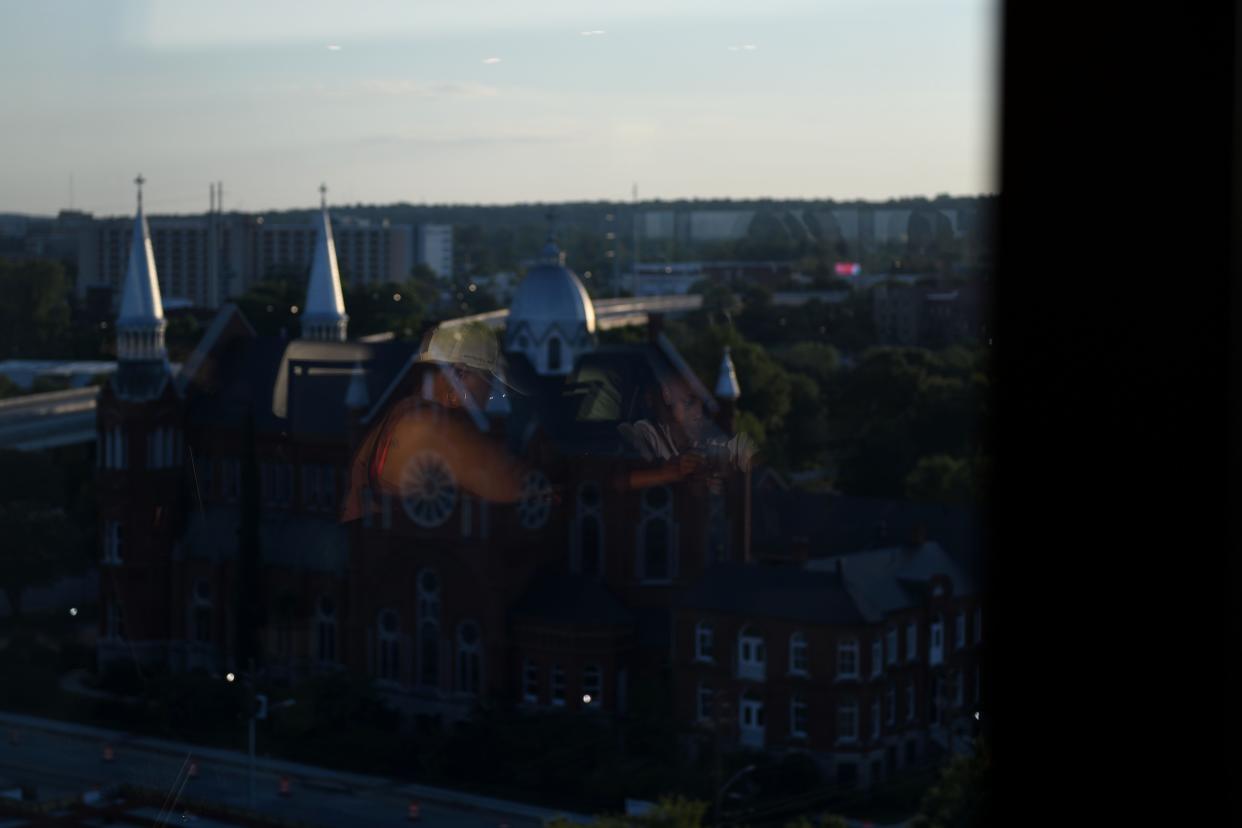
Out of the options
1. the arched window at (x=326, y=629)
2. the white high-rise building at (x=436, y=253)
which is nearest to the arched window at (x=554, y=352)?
the white high-rise building at (x=436, y=253)

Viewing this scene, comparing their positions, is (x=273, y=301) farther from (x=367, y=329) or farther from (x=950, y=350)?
(x=950, y=350)

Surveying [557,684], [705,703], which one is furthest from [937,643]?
[557,684]

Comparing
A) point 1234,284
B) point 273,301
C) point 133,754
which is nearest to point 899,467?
point 273,301

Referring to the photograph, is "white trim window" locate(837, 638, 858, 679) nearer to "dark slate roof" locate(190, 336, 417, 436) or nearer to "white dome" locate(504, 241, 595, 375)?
"dark slate roof" locate(190, 336, 417, 436)

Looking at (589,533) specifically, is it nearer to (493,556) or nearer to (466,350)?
(493,556)

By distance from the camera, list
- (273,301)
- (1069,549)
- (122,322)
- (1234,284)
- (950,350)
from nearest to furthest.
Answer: (1234,284) < (1069,549) < (122,322) < (950,350) < (273,301)

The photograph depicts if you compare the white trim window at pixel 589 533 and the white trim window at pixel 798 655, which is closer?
the white trim window at pixel 798 655

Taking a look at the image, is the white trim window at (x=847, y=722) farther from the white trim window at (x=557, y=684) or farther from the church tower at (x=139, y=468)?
the church tower at (x=139, y=468)
